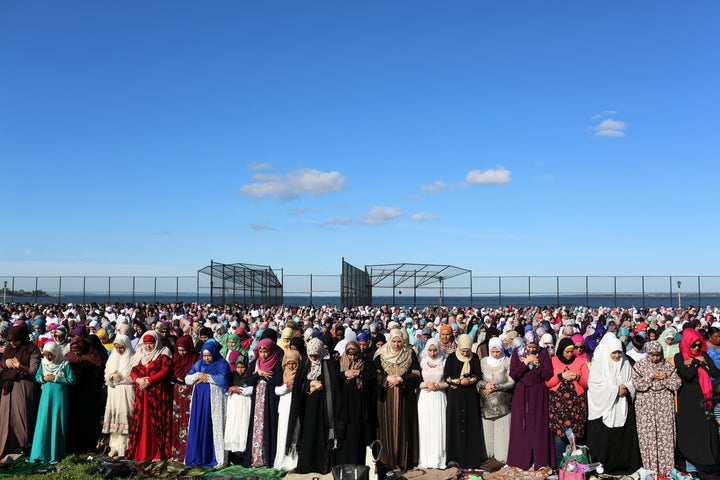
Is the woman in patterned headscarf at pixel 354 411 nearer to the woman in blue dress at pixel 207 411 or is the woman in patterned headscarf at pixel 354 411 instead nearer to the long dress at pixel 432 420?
the long dress at pixel 432 420

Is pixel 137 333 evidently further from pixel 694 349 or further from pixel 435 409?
pixel 694 349

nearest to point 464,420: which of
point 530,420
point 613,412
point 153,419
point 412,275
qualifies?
point 530,420

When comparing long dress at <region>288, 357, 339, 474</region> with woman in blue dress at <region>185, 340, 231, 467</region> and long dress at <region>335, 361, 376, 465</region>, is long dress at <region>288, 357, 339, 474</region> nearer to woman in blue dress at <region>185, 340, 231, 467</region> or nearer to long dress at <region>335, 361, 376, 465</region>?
long dress at <region>335, 361, 376, 465</region>

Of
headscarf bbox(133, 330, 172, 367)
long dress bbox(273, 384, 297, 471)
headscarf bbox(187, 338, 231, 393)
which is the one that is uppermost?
headscarf bbox(133, 330, 172, 367)

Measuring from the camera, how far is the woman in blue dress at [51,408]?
25.7ft

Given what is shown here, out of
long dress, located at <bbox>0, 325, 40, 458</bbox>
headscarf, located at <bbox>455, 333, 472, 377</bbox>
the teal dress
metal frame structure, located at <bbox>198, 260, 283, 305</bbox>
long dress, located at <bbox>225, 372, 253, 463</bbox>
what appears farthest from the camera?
metal frame structure, located at <bbox>198, 260, 283, 305</bbox>

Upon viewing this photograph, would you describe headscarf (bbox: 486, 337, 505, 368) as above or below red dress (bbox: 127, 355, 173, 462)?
above

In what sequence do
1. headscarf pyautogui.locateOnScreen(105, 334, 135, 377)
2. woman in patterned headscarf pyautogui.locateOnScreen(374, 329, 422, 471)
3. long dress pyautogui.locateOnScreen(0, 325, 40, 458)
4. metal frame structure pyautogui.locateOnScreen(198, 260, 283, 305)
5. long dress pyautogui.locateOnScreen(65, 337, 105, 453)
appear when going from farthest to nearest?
metal frame structure pyautogui.locateOnScreen(198, 260, 283, 305)
long dress pyautogui.locateOnScreen(65, 337, 105, 453)
headscarf pyautogui.locateOnScreen(105, 334, 135, 377)
long dress pyautogui.locateOnScreen(0, 325, 40, 458)
woman in patterned headscarf pyautogui.locateOnScreen(374, 329, 422, 471)

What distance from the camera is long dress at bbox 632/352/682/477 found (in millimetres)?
6965

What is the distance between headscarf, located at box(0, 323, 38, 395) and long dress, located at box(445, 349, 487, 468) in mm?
5259


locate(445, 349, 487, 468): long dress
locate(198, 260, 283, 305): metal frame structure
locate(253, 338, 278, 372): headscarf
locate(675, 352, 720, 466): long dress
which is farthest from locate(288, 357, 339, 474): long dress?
locate(198, 260, 283, 305): metal frame structure

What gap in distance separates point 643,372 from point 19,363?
747cm

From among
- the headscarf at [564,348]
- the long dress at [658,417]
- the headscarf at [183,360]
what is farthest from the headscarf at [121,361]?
the long dress at [658,417]

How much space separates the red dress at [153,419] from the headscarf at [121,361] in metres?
0.19
